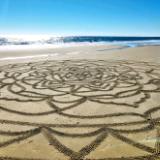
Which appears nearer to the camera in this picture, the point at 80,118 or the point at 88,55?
the point at 80,118

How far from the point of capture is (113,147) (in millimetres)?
4895

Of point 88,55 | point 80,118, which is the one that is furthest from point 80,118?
point 88,55

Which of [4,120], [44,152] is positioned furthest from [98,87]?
[44,152]

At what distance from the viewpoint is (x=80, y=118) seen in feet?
20.7

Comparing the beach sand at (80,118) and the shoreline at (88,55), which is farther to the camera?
the shoreline at (88,55)

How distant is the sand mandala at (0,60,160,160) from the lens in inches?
187

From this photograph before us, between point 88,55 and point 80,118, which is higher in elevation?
point 80,118

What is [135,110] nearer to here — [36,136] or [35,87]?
[36,136]

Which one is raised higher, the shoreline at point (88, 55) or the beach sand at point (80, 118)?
the beach sand at point (80, 118)

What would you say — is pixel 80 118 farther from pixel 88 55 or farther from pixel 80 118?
pixel 88 55

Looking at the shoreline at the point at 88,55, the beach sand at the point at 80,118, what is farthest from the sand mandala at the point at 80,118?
the shoreline at the point at 88,55

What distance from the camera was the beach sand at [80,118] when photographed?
476cm

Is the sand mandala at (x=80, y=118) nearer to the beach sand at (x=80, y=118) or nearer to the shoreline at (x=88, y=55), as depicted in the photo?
the beach sand at (x=80, y=118)

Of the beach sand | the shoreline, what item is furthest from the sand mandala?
the shoreline
